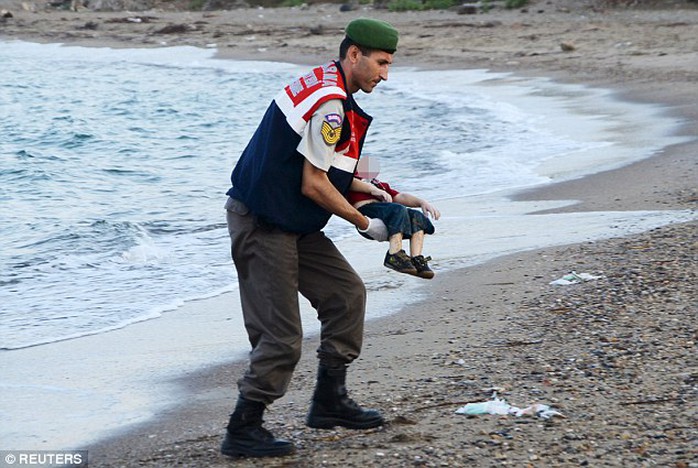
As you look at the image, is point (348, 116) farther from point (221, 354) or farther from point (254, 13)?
point (254, 13)

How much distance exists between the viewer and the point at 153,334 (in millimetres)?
7086

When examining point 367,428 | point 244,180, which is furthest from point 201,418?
point 244,180

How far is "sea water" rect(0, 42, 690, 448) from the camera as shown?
6699 mm

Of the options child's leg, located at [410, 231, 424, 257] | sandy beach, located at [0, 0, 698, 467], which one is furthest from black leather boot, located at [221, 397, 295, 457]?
child's leg, located at [410, 231, 424, 257]

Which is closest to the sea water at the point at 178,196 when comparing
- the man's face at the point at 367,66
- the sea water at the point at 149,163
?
the sea water at the point at 149,163

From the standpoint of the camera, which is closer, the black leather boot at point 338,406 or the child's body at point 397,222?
the child's body at point 397,222

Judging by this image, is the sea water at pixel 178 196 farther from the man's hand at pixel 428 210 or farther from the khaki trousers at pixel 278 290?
the man's hand at pixel 428 210

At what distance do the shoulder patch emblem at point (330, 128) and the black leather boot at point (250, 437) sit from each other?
1088mm

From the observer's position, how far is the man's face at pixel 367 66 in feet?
14.7

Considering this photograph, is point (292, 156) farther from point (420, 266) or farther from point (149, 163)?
point (149, 163)

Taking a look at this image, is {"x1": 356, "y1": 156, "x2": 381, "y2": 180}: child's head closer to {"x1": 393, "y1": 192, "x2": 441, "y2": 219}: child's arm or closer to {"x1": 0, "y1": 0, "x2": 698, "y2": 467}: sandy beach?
{"x1": 393, "y1": 192, "x2": 441, "y2": 219}: child's arm

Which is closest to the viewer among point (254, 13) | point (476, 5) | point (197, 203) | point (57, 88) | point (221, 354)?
point (221, 354)

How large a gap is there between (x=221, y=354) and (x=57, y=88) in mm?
24465

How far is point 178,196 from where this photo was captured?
1348 centimetres
